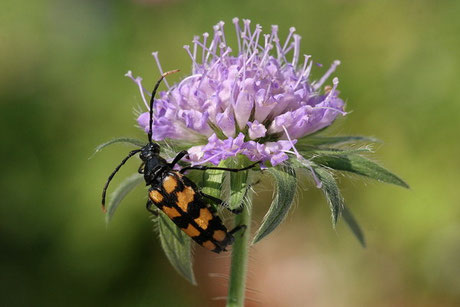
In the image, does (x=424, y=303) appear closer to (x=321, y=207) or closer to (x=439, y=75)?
(x=321, y=207)

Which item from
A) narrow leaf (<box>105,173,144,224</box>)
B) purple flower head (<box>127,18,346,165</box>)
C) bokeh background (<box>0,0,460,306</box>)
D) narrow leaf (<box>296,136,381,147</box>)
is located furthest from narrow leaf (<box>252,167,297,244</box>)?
bokeh background (<box>0,0,460,306</box>)

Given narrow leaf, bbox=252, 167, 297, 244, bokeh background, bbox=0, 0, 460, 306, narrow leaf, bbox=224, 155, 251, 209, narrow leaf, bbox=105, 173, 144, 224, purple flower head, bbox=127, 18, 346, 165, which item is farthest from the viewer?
bokeh background, bbox=0, 0, 460, 306

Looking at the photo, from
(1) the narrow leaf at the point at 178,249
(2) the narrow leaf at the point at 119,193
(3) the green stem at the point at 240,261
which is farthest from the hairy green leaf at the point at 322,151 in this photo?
(2) the narrow leaf at the point at 119,193

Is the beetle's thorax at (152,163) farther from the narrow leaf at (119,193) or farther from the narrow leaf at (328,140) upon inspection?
the narrow leaf at (328,140)

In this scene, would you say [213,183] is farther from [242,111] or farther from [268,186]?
[268,186]

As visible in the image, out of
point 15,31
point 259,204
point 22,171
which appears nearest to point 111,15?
point 15,31

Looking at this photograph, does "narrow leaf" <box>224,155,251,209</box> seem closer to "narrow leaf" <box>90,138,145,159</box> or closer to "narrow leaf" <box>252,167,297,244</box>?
"narrow leaf" <box>252,167,297,244</box>
